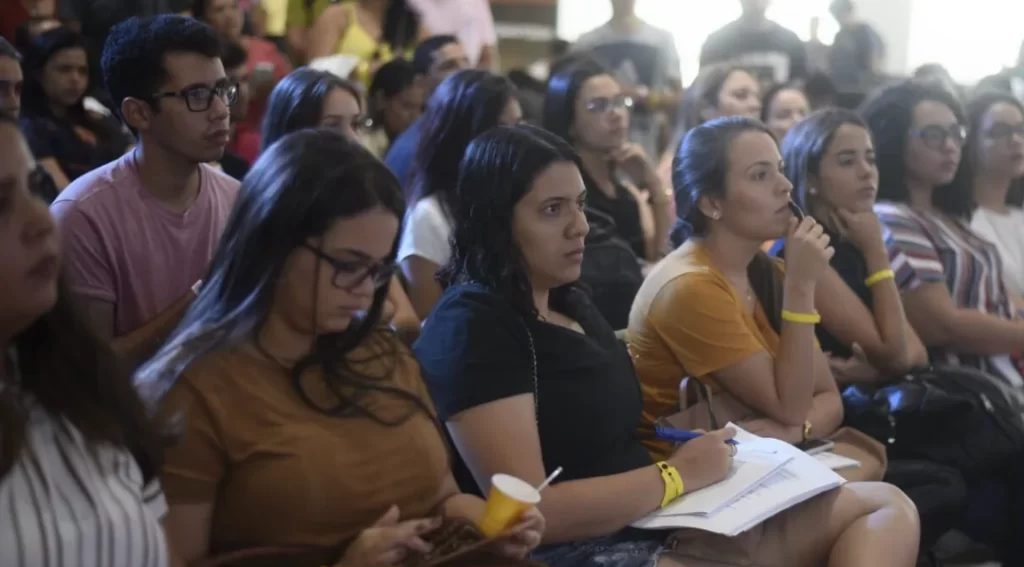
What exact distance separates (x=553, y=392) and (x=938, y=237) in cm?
153

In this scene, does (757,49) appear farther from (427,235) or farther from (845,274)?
(427,235)

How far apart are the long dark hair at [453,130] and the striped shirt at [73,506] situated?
143cm

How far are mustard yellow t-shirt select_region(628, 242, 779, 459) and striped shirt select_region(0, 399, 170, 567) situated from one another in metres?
1.01

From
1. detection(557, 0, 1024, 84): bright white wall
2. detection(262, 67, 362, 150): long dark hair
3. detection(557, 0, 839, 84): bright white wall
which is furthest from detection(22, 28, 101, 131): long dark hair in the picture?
detection(557, 0, 839, 84): bright white wall

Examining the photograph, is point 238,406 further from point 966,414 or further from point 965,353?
point 965,353

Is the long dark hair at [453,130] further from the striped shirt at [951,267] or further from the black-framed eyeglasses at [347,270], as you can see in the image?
the black-framed eyeglasses at [347,270]

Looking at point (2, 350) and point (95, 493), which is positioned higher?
point (2, 350)

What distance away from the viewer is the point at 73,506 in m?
1.09

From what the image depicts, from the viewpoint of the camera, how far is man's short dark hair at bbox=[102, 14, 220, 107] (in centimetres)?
188

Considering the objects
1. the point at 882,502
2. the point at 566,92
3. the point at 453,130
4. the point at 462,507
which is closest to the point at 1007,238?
the point at 566,92

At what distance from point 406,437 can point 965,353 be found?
1.80m

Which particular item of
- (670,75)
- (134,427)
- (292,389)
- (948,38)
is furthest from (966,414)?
(948,38)

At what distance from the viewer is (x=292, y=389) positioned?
1332mm

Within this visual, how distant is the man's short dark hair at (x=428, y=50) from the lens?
3.45 meters
